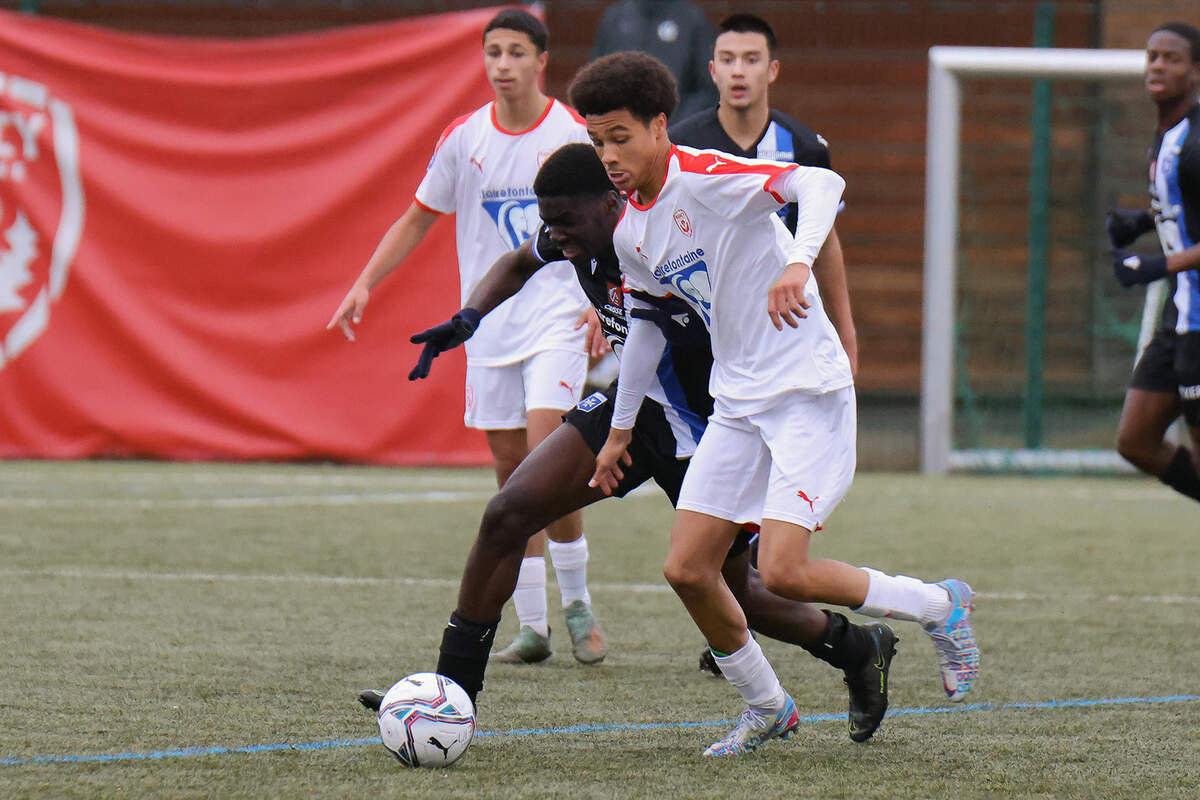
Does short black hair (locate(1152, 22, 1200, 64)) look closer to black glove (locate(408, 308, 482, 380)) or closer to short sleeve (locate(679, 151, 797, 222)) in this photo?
short sleeve (locate(679, 151, 797, 222))

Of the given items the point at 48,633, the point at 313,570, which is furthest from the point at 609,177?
the point at 313,570

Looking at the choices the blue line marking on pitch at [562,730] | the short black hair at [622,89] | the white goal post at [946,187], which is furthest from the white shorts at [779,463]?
the white goal post at [946,187]

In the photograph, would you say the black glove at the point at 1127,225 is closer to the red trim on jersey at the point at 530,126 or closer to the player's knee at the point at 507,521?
the red trim on jersey at the point at 530,126

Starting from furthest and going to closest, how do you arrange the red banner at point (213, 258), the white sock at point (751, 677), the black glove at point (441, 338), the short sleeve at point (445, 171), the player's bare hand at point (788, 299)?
the red banner at point (213, 258), the short sleeve at point (445, 171), the black glove at point (441, 338), the white sock at point (751, 677), the player's bare hand at point (788, 299)

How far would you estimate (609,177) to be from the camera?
13.6ft

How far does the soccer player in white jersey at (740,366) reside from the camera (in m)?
4.04

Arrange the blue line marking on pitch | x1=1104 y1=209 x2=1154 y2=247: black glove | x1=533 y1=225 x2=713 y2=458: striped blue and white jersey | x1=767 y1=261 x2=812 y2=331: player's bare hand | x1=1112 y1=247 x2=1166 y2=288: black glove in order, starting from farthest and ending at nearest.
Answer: x1=1104 y1=209 x2=1154 y2=247: black glove, x1=1112 y1=247 x2=1166 y2=288: black glove, x1=533 y1=225 x2=713 y2=458: striped blue and white jersey, the blue line marking on pitch, x1=767 y1=261 x2=812 y2=331: player's bare hand

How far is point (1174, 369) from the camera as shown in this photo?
22.6 ft

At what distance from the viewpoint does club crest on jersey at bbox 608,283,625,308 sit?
461 cm

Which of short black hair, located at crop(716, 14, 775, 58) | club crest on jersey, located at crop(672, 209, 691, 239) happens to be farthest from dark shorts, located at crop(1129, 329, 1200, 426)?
club crest on jersey, located at crop(672, 209, 691, 239)

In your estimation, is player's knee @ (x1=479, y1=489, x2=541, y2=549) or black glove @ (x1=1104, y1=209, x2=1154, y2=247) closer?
player's knee @ (x1=479, y1=489, x2=541, y2=549)

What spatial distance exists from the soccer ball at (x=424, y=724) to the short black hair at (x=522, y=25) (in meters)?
2.70

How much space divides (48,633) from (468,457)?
6.00m

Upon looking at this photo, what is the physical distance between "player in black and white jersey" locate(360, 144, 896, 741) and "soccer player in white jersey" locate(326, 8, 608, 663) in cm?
120
